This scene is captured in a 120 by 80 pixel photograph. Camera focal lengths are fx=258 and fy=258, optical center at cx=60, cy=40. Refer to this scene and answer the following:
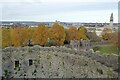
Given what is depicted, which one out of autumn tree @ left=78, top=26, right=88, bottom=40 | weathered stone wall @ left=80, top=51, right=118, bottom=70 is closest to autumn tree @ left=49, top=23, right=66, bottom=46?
autumn tree @ left=78, top=26, right=88, bottom=40

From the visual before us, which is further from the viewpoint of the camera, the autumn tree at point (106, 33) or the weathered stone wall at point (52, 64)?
the autumn tree at point (106, 33)

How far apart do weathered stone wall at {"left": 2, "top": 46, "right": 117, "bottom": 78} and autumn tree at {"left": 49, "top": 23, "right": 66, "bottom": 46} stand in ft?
7.50

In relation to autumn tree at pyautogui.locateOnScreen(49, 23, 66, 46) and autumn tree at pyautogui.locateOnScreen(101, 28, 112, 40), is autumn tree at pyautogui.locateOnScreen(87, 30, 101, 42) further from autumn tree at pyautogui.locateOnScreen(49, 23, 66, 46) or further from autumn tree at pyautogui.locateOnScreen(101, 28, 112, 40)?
autumn tree at pyautogui.locateOnScreen(49, 23, 66, 46)

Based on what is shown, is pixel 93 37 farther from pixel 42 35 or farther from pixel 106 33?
pixel 42 35

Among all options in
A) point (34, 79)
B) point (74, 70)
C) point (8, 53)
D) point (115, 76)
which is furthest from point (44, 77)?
point (115, 76)

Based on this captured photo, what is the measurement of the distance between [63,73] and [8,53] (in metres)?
0.95

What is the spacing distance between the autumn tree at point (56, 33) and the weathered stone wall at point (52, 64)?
7.50 feet

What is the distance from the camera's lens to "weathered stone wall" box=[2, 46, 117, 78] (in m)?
3.60

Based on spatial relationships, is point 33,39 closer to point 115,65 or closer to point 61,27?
point 61,27

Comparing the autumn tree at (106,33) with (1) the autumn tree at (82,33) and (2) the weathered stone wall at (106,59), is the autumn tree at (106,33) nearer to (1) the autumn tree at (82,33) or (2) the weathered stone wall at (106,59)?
(1) the autumn tree at (82,33)

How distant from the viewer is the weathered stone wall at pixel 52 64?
360 cm

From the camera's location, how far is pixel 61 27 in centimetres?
675

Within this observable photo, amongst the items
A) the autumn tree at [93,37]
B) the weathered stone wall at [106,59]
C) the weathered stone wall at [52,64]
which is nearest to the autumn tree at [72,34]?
the autumn tree at [93,37]

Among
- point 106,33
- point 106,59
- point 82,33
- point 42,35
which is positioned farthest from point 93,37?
point 106,59
